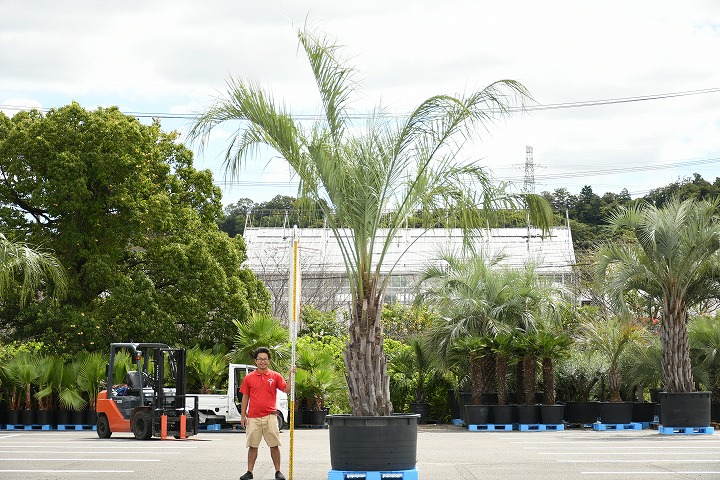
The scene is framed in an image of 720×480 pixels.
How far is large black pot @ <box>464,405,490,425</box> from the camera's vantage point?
24.1m

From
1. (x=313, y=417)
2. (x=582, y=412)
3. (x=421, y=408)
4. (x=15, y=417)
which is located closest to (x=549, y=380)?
(x=582, y=412)

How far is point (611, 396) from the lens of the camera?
24016 millimetres

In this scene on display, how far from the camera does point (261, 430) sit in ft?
38.6

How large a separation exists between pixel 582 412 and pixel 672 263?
634cm

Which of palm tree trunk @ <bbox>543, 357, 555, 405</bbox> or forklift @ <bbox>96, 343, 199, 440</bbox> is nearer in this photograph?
forklift @ <bbox>96, 343, 199, 440</bbox>

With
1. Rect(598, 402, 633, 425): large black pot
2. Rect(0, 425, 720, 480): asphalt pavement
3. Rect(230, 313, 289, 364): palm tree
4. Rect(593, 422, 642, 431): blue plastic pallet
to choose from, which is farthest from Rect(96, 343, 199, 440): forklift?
Rect(598, 402, 633, 425): large black pot

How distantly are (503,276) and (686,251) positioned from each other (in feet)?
21.1

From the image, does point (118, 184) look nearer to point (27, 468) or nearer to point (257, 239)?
point (27, 468)

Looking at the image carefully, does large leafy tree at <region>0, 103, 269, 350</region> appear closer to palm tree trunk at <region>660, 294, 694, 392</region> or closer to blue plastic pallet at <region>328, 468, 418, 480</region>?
palm tree trunk at <region>660, 294, 694, 392</region>

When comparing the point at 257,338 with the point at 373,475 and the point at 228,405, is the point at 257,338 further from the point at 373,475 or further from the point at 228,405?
the point at 373,475

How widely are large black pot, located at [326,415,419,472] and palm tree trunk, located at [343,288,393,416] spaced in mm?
563

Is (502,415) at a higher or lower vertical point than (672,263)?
lower

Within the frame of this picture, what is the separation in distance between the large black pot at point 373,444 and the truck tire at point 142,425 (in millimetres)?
10677

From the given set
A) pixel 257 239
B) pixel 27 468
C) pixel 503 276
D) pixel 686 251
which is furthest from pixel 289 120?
pixel 257 239
